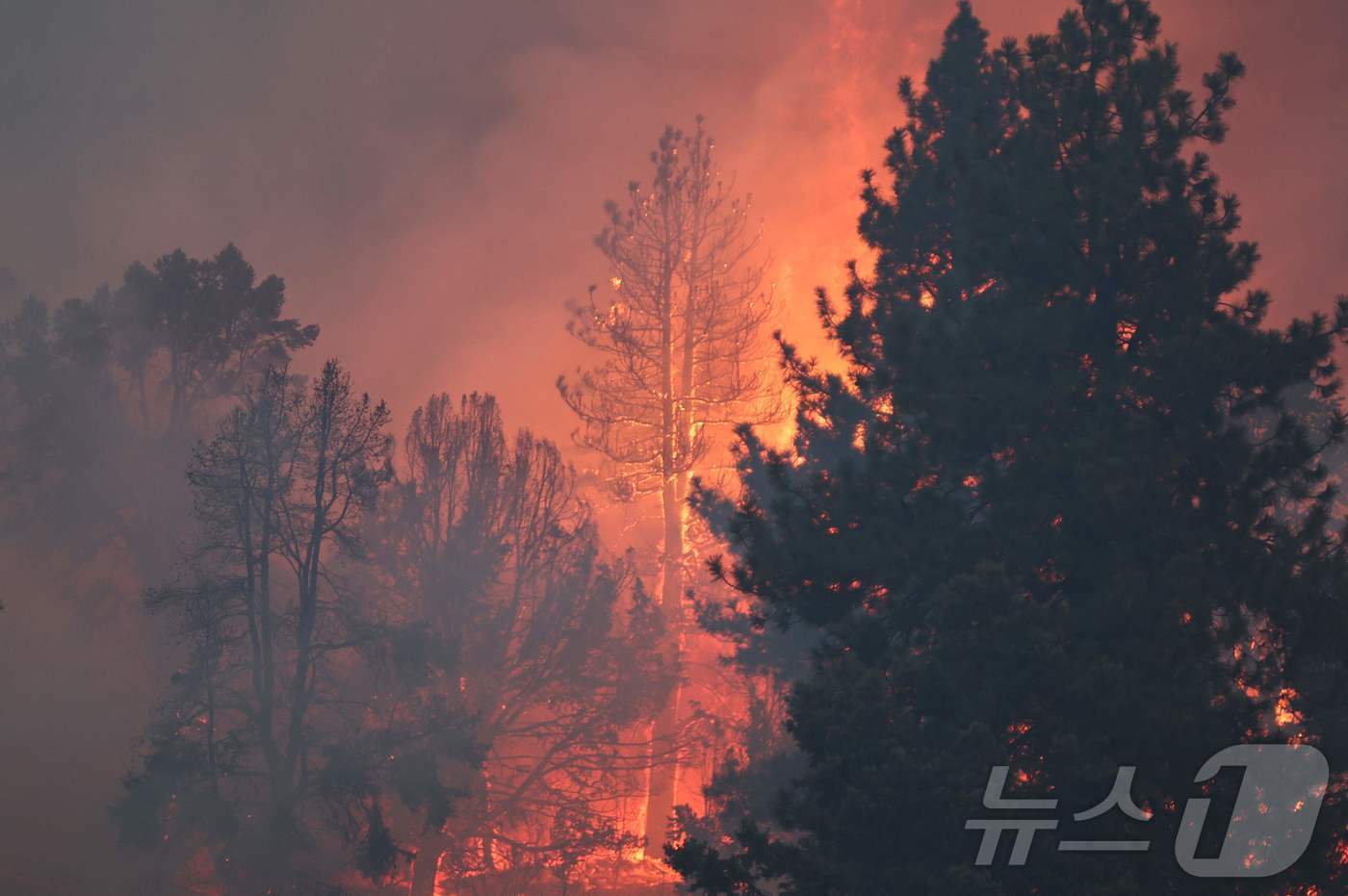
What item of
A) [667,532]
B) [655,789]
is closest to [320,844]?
[655,789]

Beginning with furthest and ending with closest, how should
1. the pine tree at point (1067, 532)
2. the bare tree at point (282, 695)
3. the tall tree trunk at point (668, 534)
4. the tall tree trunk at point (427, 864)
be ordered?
the tall tree trunk at point (668, 534), the tall tree trunk at point (427, 864), the bare tree at point (282, 695), the pine tree at point (1067, 532)

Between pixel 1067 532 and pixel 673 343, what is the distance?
25487 millimetres

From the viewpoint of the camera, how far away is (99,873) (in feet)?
83.6

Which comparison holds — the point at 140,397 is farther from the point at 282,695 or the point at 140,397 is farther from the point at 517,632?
the point at 517,632

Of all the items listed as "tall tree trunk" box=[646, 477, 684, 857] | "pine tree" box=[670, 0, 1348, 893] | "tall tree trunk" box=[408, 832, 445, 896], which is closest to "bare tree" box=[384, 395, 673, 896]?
"tall tree trunk" box=[408, 832, 445, 896]

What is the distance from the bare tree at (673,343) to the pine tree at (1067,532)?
21.0 m

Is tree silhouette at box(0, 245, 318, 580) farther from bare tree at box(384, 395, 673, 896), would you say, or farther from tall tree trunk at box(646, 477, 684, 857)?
tall tree trunk at box(646, 477, 684, 857)

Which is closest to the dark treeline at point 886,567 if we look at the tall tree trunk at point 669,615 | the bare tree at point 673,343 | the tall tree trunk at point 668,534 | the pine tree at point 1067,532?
the pine tree at point 1067,532

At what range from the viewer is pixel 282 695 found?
2450 cm

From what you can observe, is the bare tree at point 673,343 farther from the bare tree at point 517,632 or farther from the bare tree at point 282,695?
the bare tree at point 282,695

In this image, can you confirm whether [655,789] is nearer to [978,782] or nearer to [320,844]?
[320,844]

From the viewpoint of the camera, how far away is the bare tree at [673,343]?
36.2m

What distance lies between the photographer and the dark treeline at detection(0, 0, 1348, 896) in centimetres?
1155

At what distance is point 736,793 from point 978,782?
39.2ft
